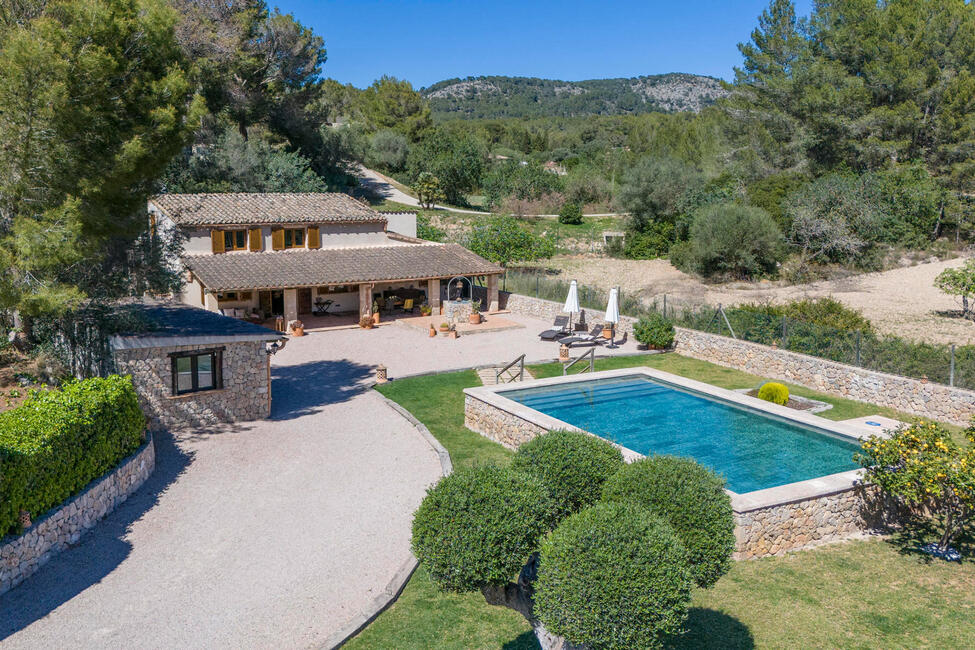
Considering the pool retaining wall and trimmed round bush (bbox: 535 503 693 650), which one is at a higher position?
trimmed round bush (bbox: 535 503 693 650)

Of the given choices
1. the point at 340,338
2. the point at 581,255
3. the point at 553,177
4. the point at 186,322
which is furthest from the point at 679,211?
the point at 186,322

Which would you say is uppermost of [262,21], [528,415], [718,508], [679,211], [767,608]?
[262,21]

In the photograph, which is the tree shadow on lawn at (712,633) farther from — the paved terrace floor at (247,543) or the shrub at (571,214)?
the shrub at (571,214)

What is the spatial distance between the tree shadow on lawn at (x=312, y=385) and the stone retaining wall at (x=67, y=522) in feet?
15.2

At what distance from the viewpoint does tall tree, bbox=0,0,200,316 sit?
12.5 m

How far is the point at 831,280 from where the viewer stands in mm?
37062

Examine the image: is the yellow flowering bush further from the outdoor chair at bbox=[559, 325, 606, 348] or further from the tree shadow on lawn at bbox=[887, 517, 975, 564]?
the outdoor chair at bbox=[559, 325, 606, 348]

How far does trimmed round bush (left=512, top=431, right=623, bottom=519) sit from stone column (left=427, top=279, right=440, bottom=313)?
2293cm

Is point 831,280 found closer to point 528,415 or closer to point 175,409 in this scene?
point 528,415

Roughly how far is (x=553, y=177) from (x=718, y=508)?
62219 mm

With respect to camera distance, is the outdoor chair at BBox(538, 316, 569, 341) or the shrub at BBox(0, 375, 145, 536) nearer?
the shrub at BBox(0, 375, 145, 536)

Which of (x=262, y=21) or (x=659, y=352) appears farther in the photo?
(x=262, y=21)

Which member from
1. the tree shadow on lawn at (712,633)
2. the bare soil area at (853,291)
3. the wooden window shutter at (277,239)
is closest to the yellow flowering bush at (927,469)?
the tree shadow on lawn at (712,633)

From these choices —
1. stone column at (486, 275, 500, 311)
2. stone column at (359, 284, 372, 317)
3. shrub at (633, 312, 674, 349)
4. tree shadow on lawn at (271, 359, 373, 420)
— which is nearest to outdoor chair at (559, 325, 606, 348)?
shrub at (633, 312, 674, 349)
